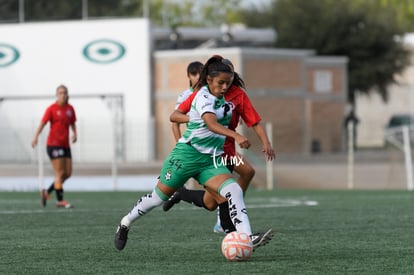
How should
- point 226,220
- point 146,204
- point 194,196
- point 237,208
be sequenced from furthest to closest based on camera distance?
point 194,196
point 226,220
point 146,204
point 237,208

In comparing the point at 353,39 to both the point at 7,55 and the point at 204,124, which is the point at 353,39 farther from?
the point at 204,124

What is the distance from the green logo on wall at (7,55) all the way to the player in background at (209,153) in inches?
1432

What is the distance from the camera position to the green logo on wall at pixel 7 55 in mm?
46219

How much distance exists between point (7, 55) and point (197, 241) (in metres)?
35.0

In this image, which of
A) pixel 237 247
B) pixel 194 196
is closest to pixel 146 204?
pixel 237 247

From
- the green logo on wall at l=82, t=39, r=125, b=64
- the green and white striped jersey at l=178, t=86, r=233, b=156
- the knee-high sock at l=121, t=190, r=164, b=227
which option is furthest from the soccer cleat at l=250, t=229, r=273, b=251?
the green logo on wall at l=82, t=39, r=125, b=64

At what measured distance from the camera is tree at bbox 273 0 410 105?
6819 cm

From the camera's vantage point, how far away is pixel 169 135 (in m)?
42.9

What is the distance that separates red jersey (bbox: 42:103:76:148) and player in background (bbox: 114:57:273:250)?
8.73m

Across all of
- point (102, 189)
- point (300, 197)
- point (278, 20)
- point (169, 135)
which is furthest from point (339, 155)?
point (278, 20)

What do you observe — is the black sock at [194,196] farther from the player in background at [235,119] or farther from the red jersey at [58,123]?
the red jersey at [58,123]

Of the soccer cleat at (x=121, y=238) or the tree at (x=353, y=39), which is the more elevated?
the tree at (x=353, y=39)

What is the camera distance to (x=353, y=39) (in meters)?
68.5

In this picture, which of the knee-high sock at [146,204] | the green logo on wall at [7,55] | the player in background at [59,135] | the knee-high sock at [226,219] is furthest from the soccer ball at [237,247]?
the green logo on wall at [7,55]
